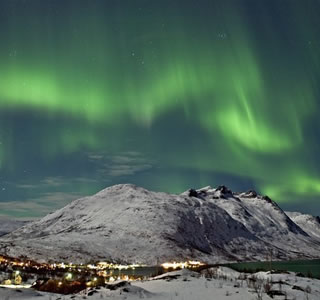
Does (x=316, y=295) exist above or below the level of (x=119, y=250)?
below

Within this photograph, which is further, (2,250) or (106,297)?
(2,250)

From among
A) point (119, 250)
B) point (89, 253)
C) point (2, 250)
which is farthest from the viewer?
point (119, 250)

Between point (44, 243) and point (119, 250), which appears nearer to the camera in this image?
point (44, 243)

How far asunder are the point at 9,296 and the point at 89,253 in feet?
522

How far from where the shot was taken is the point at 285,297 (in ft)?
75.6

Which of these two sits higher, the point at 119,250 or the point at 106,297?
the point at 119,250

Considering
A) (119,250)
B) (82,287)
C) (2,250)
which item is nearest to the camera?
(82,287)

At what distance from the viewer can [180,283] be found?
94.3ft

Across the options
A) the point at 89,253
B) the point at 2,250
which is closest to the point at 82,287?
the point at 2,250

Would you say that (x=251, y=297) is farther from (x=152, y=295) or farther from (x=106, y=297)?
(x=106, y=297)

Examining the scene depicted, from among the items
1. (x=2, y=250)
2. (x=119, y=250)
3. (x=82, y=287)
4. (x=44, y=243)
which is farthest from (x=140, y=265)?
(x=82, y=287)

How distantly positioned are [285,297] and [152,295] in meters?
7.49

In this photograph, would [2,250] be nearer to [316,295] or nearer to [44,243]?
[44,243]

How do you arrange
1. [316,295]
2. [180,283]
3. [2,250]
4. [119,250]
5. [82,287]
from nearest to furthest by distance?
[316,295]
[180,283]
[82,287]
[2,250]
[119,250]
